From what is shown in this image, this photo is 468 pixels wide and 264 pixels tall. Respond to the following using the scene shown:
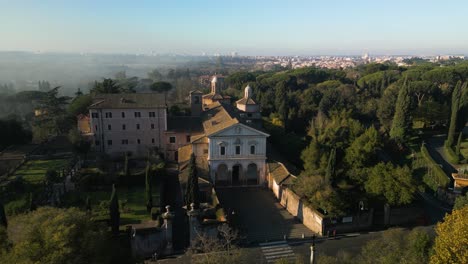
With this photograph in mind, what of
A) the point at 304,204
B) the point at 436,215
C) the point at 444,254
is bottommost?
the point at 436,215

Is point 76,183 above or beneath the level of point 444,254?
beneath

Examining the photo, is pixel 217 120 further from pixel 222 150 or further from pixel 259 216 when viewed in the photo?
pixel 259 216

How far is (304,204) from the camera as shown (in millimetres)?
29391

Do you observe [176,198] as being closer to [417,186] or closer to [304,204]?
[304,204]

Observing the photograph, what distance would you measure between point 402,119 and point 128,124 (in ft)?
117

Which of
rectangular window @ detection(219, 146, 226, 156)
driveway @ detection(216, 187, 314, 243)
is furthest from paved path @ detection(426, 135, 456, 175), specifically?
rectangular window @ detection(219, 146, 226, 156)

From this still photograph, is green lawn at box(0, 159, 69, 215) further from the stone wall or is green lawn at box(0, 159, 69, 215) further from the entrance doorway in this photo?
the stone wall

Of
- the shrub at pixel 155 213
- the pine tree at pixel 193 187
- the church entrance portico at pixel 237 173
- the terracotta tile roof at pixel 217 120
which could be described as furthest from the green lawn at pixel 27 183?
the church entrance portico at pixel 237 173

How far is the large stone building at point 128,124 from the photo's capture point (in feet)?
138

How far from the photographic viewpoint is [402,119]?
47219 mm

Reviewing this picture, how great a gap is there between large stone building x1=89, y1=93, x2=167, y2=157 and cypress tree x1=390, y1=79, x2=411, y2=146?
30.9 m

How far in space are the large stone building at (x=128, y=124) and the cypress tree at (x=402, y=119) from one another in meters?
30.9

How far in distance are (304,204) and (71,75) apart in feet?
383

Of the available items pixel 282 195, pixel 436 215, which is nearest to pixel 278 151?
pixel 282 195
